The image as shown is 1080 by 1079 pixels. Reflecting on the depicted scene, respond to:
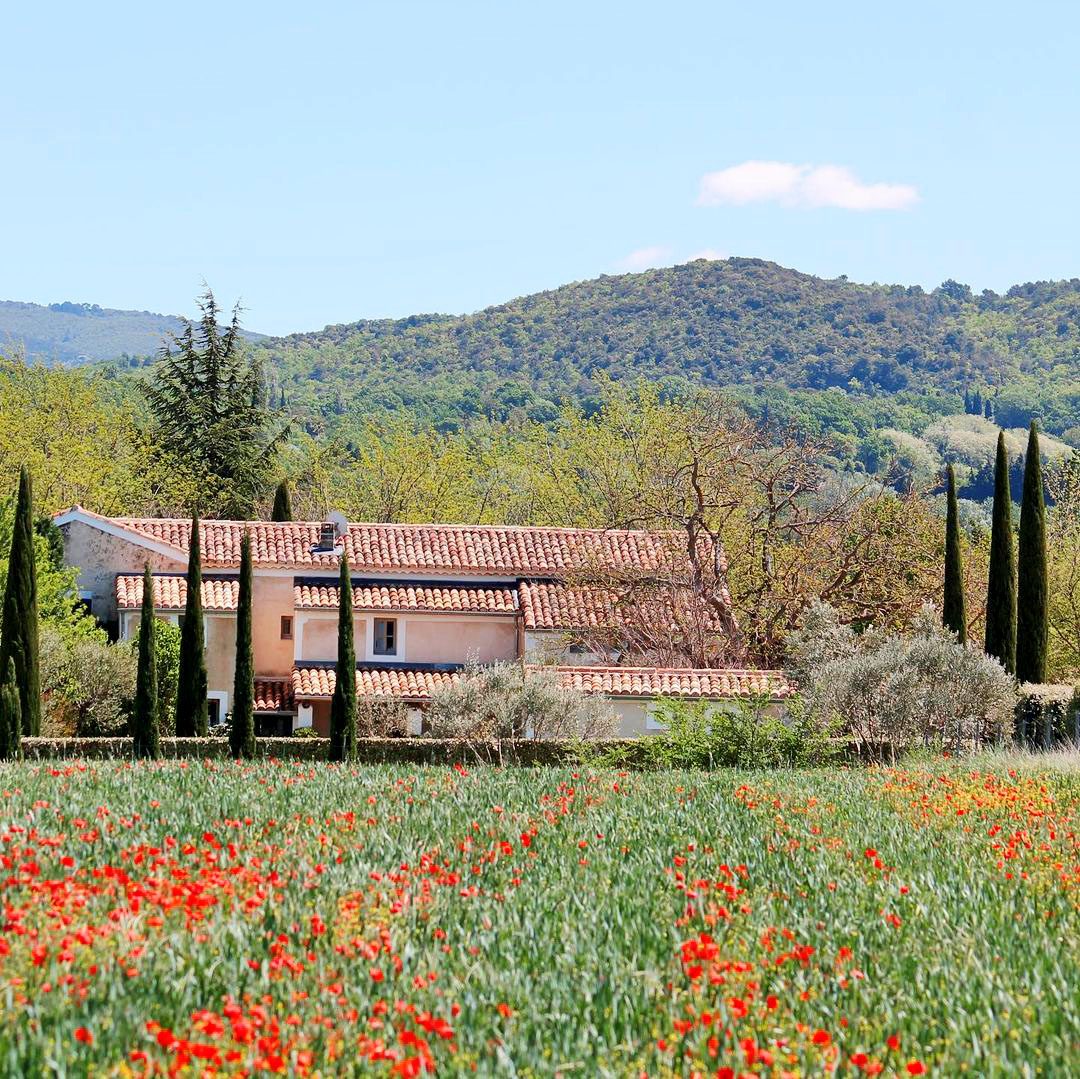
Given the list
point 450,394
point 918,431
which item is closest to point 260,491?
point 450,394

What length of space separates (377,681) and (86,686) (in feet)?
26.7

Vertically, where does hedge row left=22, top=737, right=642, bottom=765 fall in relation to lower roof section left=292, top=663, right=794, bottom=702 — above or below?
below

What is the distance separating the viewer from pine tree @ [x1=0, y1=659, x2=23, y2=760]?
26.7 metres

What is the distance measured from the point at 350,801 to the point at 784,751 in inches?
477

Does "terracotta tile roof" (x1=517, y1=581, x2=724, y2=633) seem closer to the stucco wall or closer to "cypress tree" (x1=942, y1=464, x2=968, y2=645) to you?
the stucco wall

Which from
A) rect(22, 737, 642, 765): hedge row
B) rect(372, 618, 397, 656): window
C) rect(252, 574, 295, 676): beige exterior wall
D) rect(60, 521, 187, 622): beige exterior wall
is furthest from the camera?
rect(252, 574, 295, 676): beige exterior wall

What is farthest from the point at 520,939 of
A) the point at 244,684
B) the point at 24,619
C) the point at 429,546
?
the point at 429,546

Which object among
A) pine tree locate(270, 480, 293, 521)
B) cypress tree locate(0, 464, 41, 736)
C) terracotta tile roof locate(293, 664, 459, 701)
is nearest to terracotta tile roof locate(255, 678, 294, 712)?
terracotta tile roof locate(293, 664, 459, 701)

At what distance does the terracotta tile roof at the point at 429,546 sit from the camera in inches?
1747

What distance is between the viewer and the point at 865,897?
10500 mm

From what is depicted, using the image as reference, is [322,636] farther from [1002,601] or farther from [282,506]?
[1002,601]

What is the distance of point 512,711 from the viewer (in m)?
29.5

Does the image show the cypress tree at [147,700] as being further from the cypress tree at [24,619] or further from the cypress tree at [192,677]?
the cypress tree at [24,619]

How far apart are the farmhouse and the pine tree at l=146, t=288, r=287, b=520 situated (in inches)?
545
